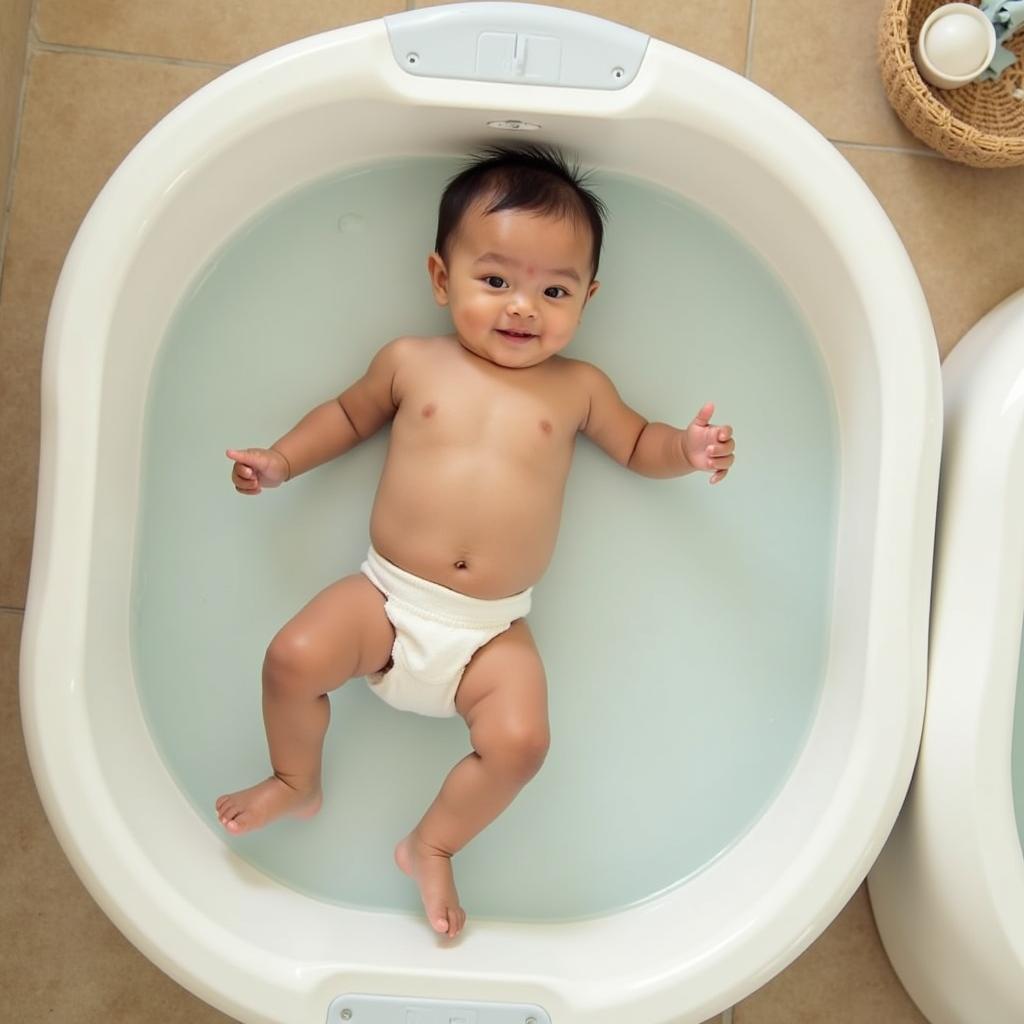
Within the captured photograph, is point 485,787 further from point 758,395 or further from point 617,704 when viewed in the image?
point 758,395

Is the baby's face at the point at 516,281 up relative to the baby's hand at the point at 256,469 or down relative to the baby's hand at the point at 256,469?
up

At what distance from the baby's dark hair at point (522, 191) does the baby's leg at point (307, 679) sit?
14.8 inches

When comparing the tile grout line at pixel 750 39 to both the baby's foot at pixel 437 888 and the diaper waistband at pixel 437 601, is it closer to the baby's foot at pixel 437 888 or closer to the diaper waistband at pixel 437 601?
the diaper waistband at pixel 437 601

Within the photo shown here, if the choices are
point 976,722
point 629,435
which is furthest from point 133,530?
point 976,722

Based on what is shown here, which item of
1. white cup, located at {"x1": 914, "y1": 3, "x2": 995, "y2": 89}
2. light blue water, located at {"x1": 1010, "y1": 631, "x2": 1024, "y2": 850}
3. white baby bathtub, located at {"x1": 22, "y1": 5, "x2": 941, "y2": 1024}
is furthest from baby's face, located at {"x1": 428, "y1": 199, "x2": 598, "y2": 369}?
light blue water, located at {"x1": 1010, "y1": 631, "x2": 1024, "y2": 850}

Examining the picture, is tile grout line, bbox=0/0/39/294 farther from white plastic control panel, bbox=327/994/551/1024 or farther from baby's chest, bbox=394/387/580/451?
white plastic control panel, bbox=327/994/551/1024

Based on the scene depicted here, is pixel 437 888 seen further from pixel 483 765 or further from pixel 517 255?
pixel 517 255

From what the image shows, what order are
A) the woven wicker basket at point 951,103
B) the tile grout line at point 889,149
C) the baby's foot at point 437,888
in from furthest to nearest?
the tile grout line at point 889,149
the woven wicker basket at point 951,103
the baby's foot at point 437,888

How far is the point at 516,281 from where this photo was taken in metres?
1.16

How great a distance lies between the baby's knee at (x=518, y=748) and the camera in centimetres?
115

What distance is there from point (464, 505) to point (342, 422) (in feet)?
0.55

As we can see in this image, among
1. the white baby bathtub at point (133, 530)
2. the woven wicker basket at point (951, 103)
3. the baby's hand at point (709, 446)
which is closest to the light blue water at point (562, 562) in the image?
the white baby bathtub at point (133, 530)

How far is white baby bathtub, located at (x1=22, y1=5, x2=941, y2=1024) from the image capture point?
1068 mm

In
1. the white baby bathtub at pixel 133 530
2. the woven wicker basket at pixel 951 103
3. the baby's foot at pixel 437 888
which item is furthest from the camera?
the woven wicker basket at pixel 951 103
